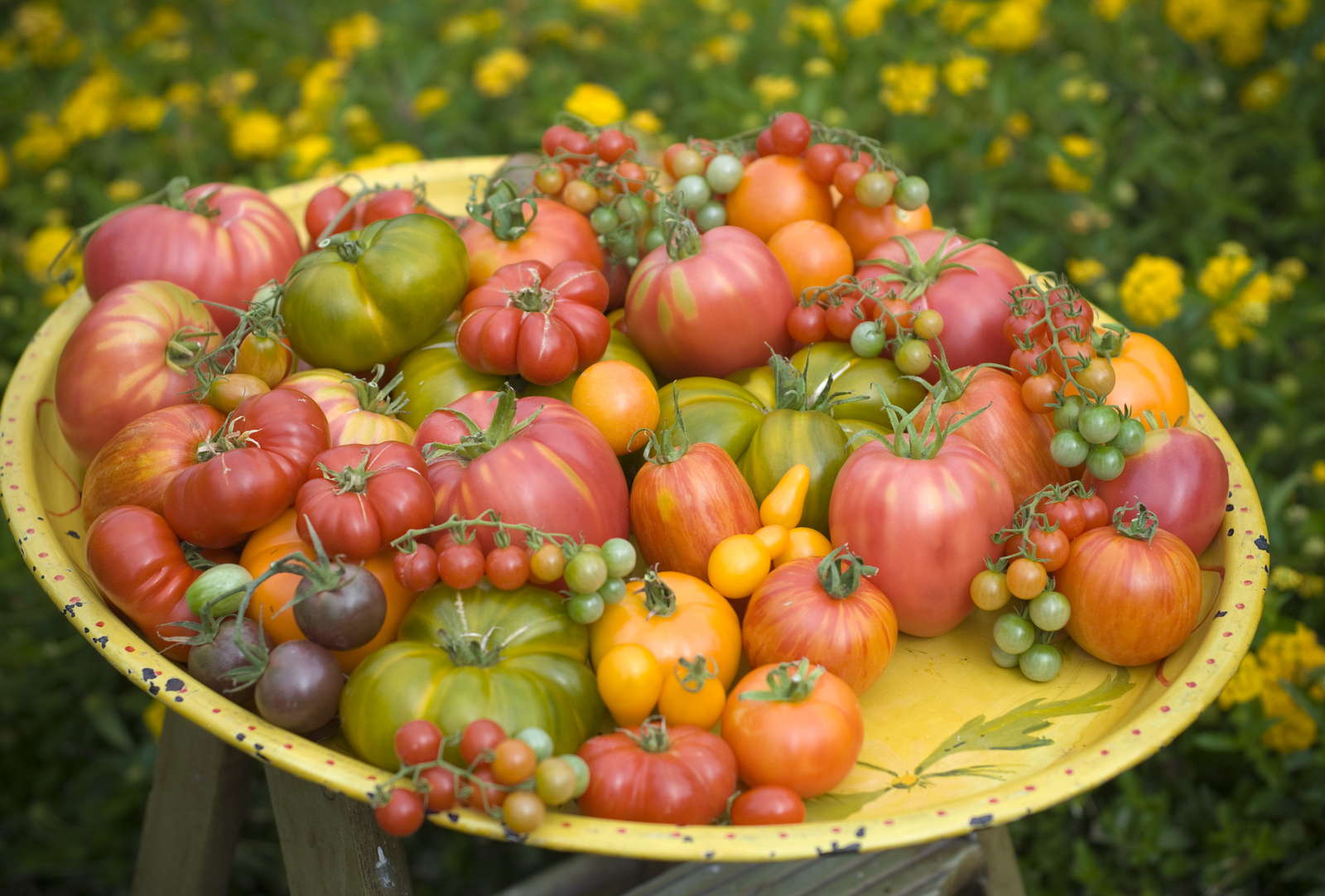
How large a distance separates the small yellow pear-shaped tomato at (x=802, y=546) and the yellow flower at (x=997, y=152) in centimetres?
174

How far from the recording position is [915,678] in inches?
56.2

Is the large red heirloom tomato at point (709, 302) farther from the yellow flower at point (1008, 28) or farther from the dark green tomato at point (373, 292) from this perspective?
the yellow flower at point (1008, 28)

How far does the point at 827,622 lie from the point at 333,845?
0.72 m

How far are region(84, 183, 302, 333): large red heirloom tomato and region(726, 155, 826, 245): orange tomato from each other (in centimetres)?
73

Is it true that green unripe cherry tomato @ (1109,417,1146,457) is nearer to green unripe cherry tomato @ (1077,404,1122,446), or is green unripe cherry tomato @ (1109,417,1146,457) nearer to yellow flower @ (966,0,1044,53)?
green unripe cherry tomato @ (1077,404,1122,446)

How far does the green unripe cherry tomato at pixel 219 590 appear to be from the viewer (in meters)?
1.30

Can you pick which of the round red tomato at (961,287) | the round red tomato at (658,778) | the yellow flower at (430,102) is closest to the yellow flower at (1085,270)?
the round red tomato at (961,287)

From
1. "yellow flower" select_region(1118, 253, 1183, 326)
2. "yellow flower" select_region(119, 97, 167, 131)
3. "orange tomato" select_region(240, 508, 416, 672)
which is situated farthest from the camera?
"yellow flower" select_region(119, 97, 167, 131)

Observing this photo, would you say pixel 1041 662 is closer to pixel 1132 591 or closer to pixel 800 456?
pixel 1132 591

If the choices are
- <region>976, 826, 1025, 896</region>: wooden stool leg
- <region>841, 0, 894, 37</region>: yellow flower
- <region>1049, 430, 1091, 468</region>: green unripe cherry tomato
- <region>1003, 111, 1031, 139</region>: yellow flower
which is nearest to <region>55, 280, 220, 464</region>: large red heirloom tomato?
<region>1049, 430, 1091, 468</region>: green unripe cherry tomato

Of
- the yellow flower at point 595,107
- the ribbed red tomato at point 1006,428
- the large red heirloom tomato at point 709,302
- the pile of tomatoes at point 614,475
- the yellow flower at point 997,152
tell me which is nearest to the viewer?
the pile of tomatoes at point 614,475

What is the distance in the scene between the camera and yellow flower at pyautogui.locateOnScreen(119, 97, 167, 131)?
3.10 m

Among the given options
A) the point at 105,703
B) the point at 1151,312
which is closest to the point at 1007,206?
the point at 1151,312

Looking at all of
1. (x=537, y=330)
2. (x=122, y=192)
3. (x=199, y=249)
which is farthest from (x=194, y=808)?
(x=122, y=192)
